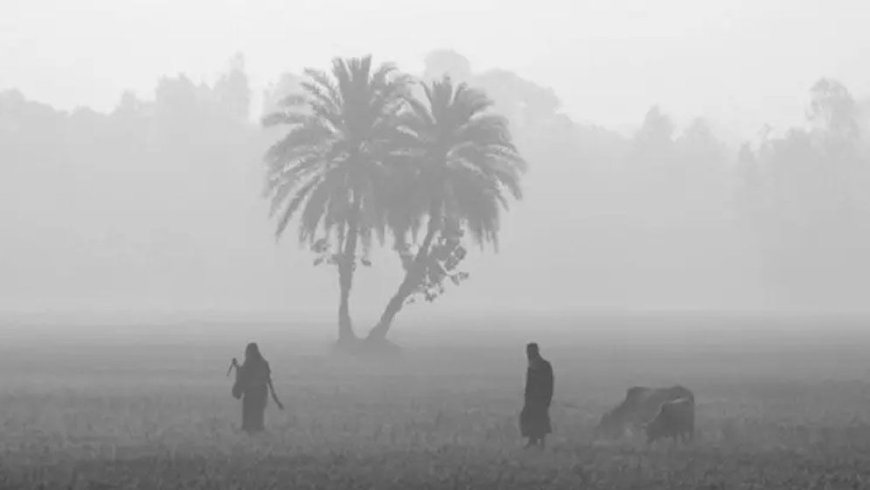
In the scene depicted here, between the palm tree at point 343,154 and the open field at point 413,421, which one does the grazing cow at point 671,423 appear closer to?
the open field at point 413,421

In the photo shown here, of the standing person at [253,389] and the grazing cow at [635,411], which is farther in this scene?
the grazing cow at [635,411]

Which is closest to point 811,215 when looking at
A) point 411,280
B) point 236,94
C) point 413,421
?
point 236,94

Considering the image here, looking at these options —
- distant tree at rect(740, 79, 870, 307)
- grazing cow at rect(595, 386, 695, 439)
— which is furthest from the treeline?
grazing cow at rect(595, 386, 695, 439)

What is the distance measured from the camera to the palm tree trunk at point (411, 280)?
62.6 meters

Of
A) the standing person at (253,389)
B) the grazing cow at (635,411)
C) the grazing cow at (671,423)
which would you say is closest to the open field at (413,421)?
the grazing cow at (671,423)

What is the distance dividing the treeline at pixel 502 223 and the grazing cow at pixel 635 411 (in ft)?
403

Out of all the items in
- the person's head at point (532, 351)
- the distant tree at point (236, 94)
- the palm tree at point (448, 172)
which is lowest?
the person's head at point (532, 351)

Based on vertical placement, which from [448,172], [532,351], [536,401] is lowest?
[536,401]

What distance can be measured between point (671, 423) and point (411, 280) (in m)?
41.5

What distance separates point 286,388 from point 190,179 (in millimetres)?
130982

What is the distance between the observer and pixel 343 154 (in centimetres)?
6425

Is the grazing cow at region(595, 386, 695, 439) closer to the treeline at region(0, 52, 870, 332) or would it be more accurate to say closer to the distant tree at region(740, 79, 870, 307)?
the treeline at region(0, 52, 870, 332)

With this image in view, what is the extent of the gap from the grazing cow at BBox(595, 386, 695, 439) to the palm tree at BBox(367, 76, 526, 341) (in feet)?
118

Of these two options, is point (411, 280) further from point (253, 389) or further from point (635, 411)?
point (253, 389)
